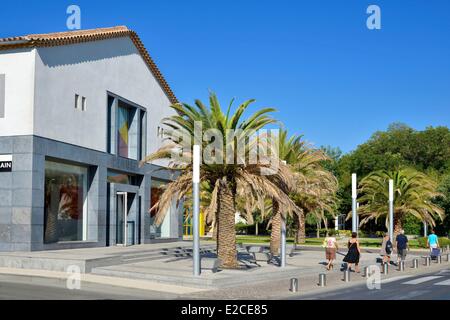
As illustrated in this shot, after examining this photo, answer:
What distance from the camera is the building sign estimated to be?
2431cm

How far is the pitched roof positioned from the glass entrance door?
8312mm

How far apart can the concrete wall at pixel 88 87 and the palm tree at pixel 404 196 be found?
Result: 48.1ft

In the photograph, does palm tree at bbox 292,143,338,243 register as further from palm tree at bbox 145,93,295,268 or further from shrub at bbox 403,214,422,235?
shrub at bbox 403,214,422,235

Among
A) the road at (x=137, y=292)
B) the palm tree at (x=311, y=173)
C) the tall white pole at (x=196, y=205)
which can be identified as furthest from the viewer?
the palm tree at (x=311, y=173)

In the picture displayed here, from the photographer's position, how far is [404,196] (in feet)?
125

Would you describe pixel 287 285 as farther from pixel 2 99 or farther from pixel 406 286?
pixel 2 99

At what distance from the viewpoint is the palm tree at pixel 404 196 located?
3750cm

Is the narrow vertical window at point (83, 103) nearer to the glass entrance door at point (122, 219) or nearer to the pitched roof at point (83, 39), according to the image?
the pitched roof at point (83, 39)

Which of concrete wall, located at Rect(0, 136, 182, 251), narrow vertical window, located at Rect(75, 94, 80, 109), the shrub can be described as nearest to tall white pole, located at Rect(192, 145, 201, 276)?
concrete wall, located at Rect(0, 136, 182, 251)

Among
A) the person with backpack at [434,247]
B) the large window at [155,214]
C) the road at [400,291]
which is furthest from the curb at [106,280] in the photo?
the person with backpack at [434,247]

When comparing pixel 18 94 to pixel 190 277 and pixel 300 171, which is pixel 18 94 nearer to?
pixel 190 277
